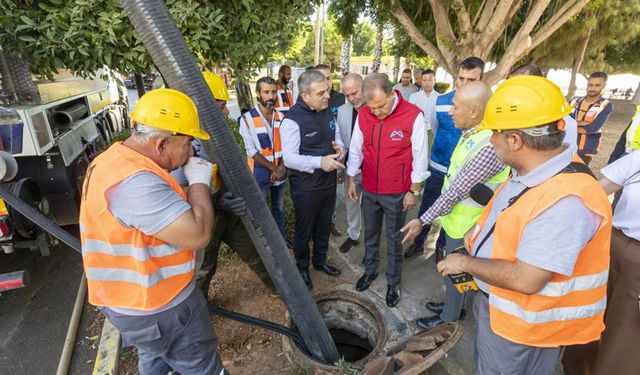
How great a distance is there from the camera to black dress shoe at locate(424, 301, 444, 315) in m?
3.24

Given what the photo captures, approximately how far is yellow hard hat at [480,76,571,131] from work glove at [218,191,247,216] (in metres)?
1.28

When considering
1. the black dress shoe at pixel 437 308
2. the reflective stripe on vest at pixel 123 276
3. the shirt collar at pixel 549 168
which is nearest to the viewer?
the shirt collar at pixel 549 168

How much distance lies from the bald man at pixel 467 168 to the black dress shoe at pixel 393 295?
2.99 feet

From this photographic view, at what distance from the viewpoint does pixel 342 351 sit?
3.38 meters

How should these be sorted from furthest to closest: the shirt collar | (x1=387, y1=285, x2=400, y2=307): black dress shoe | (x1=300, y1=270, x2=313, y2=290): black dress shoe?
1. (x1=300, y1=270, x2=313, y2=290): black dress shoe
2. (x1=387, y1=285, x2=400, y2=307): black dress shoe
3. the shirt collar

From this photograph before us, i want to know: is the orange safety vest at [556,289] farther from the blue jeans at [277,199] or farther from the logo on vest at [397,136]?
the blue jeans at [277,199]

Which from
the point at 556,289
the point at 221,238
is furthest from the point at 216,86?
the point at 556,289

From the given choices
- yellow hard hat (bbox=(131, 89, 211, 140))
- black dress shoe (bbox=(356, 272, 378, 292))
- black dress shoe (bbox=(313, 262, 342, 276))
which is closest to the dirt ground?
black dress shoe (bbox=(313, 262, 342, 276))

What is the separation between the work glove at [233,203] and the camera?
1.89 metres

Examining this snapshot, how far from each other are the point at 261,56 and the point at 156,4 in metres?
1.44

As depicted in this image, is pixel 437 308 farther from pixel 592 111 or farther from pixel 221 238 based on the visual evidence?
pixel 592 111

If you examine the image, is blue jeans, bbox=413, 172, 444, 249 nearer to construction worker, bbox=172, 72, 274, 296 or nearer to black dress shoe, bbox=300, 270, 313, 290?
black dress shoe, bbox=300, 270, 313, 290

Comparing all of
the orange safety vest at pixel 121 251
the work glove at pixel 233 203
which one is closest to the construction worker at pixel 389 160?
the work glove at pixel 233 203

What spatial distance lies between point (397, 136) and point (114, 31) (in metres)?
2.16
